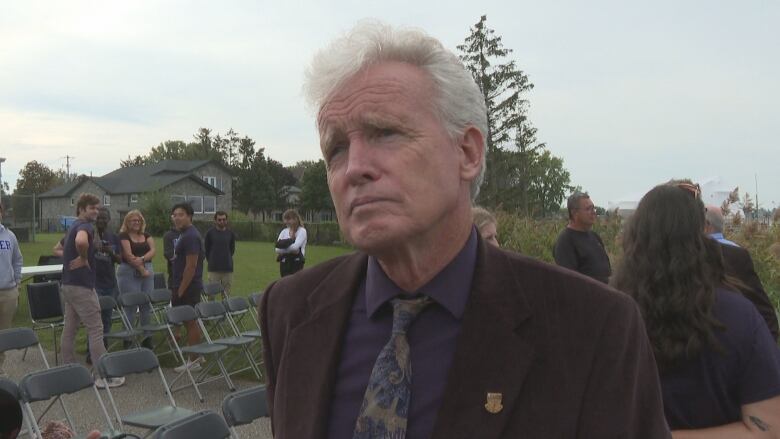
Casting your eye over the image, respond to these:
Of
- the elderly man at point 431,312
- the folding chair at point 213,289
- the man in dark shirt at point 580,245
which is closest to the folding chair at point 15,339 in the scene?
the folding chair at point 213,289

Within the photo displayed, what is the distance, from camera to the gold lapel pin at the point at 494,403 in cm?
111

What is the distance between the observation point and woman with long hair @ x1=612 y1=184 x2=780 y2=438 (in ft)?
6.78

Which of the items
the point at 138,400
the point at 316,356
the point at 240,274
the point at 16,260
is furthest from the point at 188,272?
the point at 240,274

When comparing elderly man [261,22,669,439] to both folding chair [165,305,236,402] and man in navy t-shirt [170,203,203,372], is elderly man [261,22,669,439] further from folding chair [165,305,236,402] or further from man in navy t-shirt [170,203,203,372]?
man in navy t-shirt [170,203,203,372]

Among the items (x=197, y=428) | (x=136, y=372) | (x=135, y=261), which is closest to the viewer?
(x=197, y=428)

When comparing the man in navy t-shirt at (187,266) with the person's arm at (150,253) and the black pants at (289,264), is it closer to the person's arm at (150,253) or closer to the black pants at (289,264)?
the person's arm at (150,253)

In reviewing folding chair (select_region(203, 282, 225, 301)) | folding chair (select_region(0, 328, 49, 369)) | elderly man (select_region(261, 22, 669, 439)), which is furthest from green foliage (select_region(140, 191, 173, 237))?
elderly man (select_region(261, 22, 669, 439))

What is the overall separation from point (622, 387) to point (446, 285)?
14.1 inches

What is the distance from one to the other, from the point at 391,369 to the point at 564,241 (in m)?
5.28

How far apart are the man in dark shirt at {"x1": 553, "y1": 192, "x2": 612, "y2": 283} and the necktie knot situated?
5.13m

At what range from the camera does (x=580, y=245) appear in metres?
6.20

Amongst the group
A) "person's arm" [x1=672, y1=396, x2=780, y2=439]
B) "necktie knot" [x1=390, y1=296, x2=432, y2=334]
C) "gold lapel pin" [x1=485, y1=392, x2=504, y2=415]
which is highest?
"necktie knot" [x1=390, y1=296, x2=432, y2=334]

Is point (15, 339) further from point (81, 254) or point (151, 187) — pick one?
point (151, 187)

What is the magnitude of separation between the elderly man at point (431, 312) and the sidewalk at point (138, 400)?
4927mm
